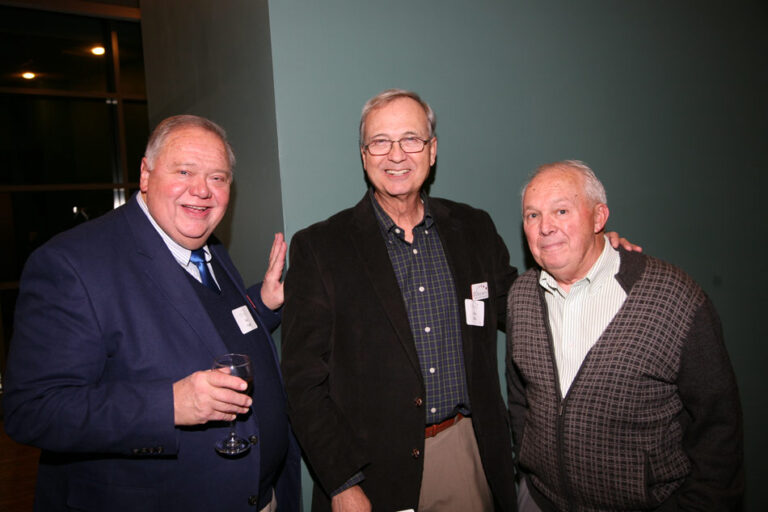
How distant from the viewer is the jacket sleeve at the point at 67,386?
1336 mm

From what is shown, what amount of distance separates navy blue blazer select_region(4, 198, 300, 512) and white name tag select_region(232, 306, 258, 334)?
0.19 metres

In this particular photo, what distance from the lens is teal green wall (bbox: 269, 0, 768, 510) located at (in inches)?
81.0

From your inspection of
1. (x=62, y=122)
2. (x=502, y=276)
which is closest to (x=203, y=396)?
(x=502, y=276)

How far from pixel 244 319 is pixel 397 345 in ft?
2.03

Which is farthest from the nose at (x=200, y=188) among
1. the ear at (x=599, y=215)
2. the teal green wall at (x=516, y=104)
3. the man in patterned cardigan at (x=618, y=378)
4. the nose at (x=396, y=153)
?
the ear at (x=599, y=215)

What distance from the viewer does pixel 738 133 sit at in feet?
10.6

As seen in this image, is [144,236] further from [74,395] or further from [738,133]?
[738,133]

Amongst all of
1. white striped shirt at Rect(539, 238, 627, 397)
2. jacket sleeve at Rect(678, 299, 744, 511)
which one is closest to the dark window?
white striped shirt at Rect(539, 238, 627, 397)

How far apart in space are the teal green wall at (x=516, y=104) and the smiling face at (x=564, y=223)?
0.68 m

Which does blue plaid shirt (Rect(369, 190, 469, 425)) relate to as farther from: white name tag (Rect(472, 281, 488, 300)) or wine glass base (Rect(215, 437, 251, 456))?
wine glass base (Rect(215, 437, 251, 456))

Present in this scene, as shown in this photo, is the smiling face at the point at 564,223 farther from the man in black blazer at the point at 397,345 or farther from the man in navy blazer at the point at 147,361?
the man in navy blazer at the point at 147,361

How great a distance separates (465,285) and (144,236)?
1255 mm

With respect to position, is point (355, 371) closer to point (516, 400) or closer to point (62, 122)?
point (516, 400)

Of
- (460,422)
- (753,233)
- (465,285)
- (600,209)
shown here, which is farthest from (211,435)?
(753,233)
